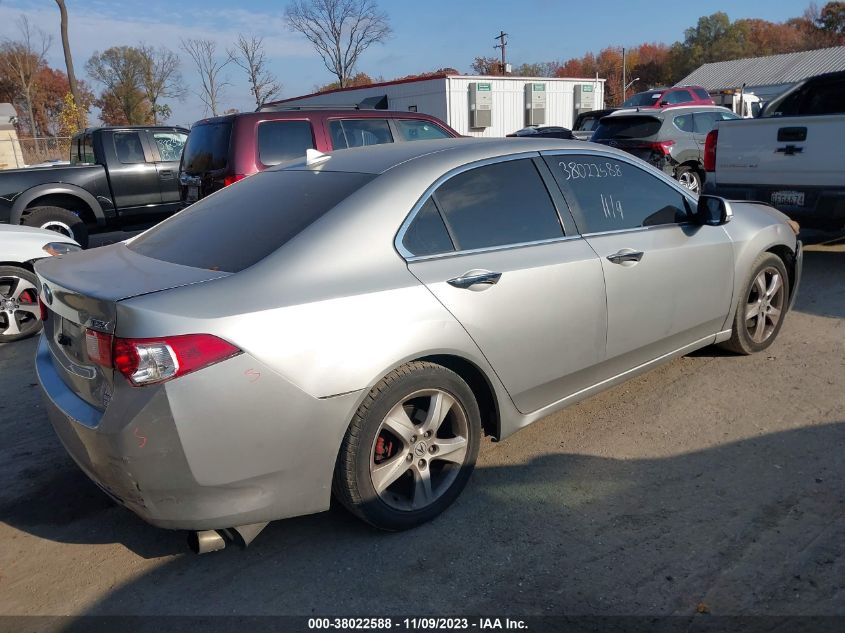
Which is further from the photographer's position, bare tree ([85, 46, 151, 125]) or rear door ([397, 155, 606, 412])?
bare tree ([85, 46, 151, 125])

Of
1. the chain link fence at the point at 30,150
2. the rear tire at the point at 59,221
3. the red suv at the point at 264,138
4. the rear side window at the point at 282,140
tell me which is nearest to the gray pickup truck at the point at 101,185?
the rear tire at the point at 59,221

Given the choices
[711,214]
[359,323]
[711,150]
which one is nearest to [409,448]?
[359,323]

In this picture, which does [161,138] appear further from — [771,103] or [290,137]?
[771,103]

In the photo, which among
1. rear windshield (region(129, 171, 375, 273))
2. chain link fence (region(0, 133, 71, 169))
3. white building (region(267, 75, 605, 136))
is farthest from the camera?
white building (region(267, 75, 605, 136))

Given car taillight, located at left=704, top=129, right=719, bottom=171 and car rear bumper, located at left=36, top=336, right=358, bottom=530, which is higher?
car taillight, located at left=704, top=129, right=719, bottom=171

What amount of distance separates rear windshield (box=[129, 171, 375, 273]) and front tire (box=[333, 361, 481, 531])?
773 mm

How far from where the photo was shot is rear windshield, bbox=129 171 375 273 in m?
2.81

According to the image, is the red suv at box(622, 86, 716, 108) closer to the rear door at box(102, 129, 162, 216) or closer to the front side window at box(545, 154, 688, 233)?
the rear door at box(102, 129, 162, 216)

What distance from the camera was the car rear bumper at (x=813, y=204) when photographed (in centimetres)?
652

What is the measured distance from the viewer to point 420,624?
2430mm

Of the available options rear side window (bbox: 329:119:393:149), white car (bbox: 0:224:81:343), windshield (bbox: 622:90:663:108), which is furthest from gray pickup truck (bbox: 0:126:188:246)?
windshield (bbox: 622:90:663:108)

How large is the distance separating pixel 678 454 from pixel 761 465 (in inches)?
15.4

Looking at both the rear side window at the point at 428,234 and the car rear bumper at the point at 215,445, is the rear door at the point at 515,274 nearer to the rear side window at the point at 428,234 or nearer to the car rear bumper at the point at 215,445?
the rear side window at the point at 428,234

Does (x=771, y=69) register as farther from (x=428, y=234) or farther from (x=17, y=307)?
(x=428, y=234)
